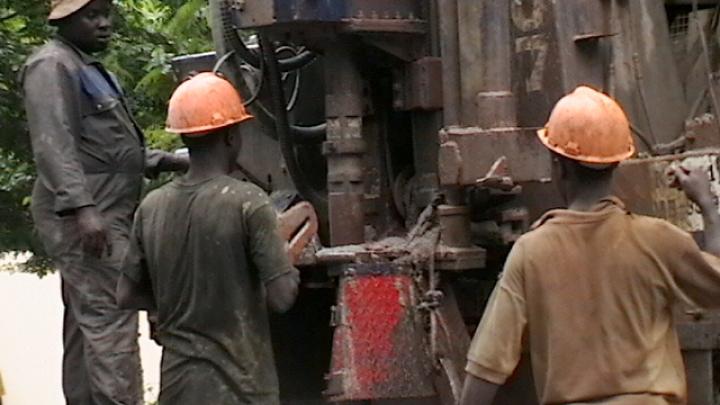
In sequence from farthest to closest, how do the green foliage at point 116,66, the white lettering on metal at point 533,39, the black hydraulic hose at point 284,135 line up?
1. the green foliage at point 116,66
2. the black hydraulic hose at point 284,135
3. the white lettering on metal at point 533,39

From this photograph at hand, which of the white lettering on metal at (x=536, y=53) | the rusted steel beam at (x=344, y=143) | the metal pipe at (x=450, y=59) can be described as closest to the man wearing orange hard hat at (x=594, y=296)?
the white lettering on metal at (x=536, y=53)

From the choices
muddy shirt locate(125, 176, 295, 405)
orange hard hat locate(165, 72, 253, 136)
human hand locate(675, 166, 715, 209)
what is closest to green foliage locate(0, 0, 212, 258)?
orange hard hat locate(165, 72, 253, 136)

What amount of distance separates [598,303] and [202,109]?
4.63ft

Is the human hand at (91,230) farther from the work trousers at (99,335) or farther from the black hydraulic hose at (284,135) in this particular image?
the black hydraulic hose at (284,135)

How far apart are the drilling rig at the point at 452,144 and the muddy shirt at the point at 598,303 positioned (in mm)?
1262

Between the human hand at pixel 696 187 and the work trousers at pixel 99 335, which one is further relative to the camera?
the work trousers at pixel 99 335

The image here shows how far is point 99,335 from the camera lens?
566cm

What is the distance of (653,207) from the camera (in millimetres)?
5348

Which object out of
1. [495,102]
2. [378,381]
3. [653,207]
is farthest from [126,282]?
[653,207]

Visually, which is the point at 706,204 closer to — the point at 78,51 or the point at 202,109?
the point at 202,109

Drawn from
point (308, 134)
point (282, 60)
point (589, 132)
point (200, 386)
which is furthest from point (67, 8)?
point (589, 132)

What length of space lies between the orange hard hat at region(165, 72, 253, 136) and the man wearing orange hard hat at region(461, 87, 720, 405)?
114cm

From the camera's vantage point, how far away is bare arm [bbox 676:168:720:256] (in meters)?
4.09

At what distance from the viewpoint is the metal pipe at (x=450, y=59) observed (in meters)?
5.65
